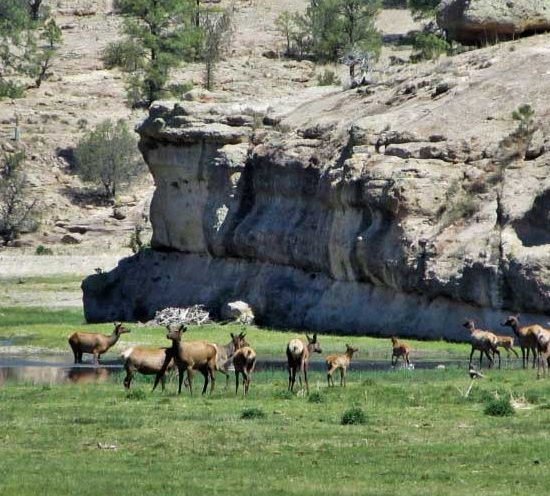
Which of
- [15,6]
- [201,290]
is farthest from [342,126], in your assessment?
[15,6]

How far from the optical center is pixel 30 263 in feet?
308

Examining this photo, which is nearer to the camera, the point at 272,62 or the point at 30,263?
the point at 30,263

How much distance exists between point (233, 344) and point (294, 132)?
31905mm

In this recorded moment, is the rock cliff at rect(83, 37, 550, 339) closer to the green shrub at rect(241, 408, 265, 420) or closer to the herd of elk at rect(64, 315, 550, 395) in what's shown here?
the herd of elk at rect(64, 315, 550, 395)

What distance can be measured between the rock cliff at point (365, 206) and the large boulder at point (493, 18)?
67.4 inches

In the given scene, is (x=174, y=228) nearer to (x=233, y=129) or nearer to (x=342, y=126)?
(x=233, y=129)

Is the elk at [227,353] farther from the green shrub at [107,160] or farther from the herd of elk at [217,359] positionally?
the green shrub at [107,160]

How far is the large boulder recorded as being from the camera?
70.3 meters

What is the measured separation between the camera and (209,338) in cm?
5969

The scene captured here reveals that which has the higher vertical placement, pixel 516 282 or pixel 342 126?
pixel 342 126

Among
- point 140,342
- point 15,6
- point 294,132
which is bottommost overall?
point 140,342

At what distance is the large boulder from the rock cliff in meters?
1.71

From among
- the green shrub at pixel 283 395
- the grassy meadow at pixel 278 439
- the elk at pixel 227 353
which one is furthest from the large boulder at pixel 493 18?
the green shrub at pixel 283 395

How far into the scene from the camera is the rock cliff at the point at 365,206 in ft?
190
